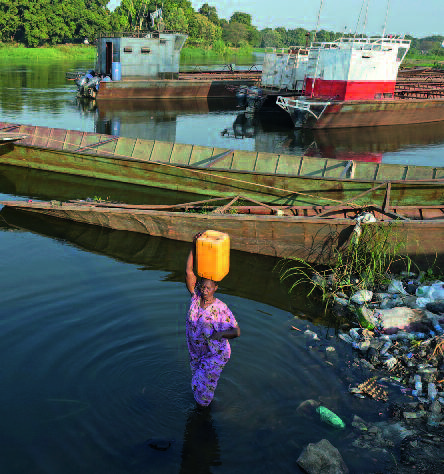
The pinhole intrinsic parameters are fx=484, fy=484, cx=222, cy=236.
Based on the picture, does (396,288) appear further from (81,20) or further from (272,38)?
(272,38)

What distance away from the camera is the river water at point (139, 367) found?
4.61 meters

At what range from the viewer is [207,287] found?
160 inches

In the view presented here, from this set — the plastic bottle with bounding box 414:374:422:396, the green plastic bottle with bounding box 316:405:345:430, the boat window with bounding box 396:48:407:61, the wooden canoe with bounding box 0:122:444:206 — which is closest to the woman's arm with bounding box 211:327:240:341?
the green plastic bottle with bounding box 316:405:345:430

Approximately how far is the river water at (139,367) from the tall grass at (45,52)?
5588 centimetres

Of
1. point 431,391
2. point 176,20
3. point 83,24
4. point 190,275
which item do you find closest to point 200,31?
point 176,20

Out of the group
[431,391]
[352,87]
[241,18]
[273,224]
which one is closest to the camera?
[431,391]

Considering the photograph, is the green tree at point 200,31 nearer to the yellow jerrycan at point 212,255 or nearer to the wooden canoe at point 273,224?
the wooden canoe at point 273,224

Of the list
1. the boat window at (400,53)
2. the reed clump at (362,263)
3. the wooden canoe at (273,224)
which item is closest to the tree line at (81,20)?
the boat window at (400,53)

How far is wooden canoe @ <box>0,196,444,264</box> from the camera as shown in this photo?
8.31 m

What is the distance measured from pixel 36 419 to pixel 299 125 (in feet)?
77.6

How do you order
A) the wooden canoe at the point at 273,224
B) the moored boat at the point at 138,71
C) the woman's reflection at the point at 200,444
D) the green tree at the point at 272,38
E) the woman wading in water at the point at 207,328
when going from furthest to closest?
the green tree at the point at 272,38
the moored boat at the point at 138,71
the wooden canoe at the point at 273,224
the woman's reflection at the point at 200,444
the woman wading in water at the point at 207,328

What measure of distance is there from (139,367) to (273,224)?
4.00 meters

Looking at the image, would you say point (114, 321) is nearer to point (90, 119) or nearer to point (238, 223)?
point (238, 223)

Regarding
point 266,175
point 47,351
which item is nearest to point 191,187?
point 266,175
